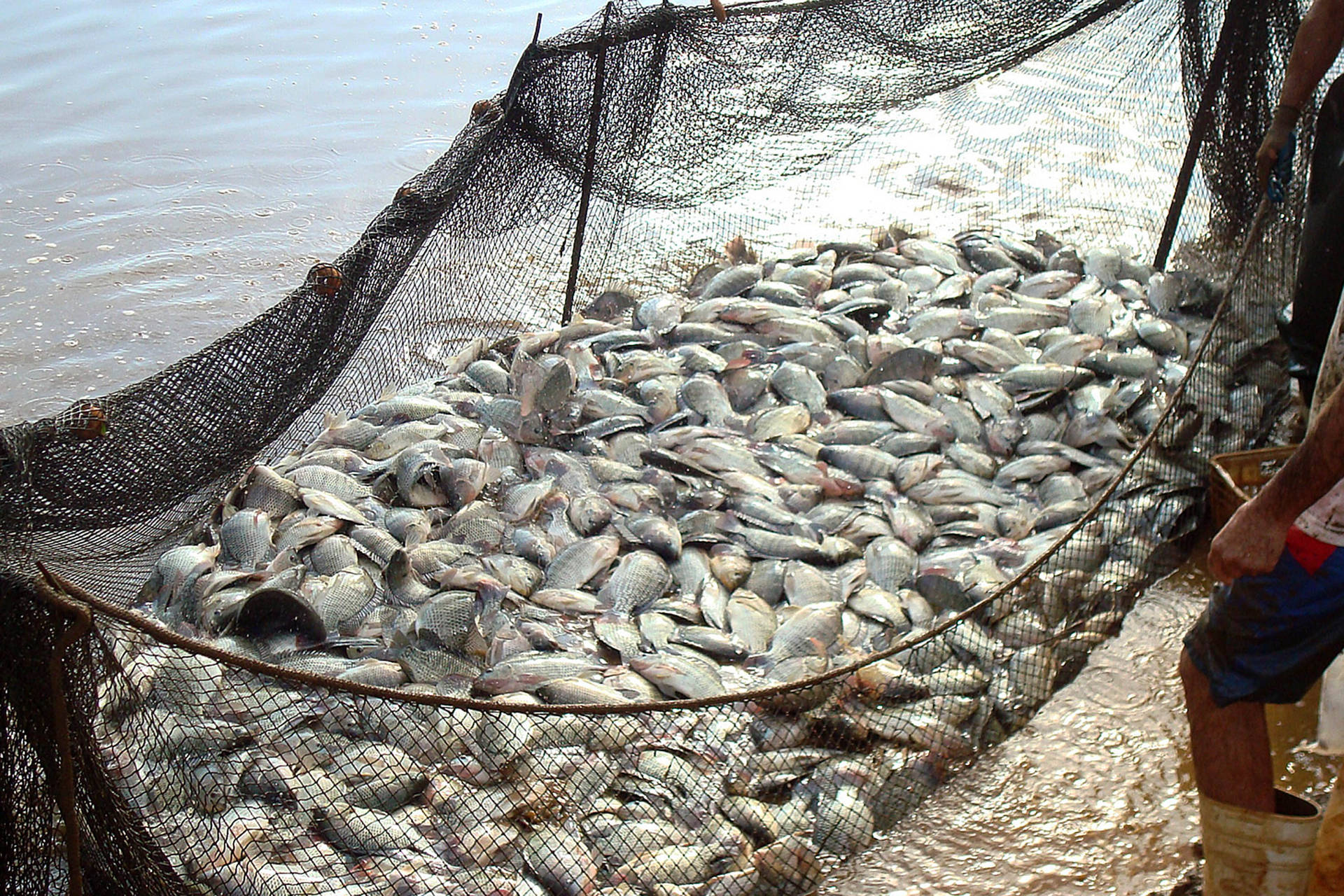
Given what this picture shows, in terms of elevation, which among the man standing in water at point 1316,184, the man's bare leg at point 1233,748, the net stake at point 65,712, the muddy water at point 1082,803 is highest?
the man standing in water at point 1316,184

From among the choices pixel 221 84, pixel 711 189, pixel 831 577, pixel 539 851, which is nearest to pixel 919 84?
pixel 711 189

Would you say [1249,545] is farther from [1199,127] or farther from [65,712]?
[1199,127]

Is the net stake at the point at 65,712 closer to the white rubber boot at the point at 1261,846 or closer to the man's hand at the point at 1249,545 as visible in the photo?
the man's hand at the point at 1249,545

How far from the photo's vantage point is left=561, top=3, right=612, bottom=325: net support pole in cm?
459

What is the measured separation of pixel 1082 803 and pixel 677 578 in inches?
54.7

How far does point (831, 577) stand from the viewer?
3480mm

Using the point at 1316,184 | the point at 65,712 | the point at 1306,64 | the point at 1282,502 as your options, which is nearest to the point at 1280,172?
the point at 1316,184

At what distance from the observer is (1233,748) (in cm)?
221

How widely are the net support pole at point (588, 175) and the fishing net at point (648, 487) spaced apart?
2 centimetres

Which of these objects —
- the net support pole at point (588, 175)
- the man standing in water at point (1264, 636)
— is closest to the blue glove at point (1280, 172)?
the man standing in water at point (1264, 636)

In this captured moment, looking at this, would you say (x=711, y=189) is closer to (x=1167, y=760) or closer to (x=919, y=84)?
(x=919, y=84)

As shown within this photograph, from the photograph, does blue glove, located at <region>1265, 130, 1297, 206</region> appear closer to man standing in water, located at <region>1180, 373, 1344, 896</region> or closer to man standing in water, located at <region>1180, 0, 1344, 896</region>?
man standing in water, located at <region>1180, 0, 1344, 896</region>

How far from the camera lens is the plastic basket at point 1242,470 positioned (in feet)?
11.5

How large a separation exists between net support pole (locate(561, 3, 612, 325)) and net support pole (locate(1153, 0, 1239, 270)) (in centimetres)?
267
